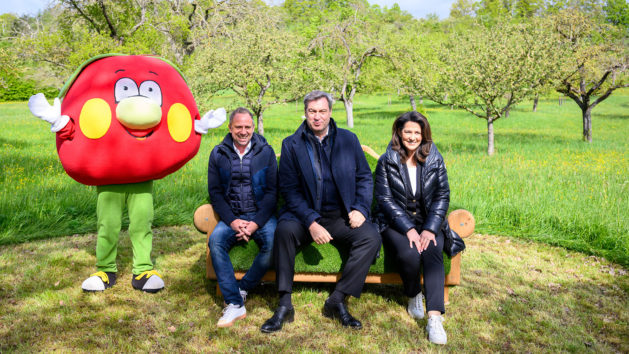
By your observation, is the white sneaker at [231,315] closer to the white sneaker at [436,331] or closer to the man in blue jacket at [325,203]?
the man in blue jacket at [325,203]

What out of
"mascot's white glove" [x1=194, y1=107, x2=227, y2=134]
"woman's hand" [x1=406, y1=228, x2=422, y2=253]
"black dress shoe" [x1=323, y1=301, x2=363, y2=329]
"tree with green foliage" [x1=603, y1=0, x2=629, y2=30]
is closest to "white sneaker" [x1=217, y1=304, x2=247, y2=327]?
"black dress shoe" [x1=323, y1=301, x2=363, y2=329]

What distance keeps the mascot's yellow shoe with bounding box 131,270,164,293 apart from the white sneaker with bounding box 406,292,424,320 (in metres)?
2.02

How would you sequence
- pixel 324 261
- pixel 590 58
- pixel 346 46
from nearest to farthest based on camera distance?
1. pixel 324 261
2. pixel 590 58
3. pixel 346 46

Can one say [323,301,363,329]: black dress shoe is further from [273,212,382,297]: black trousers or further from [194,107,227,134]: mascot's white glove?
[194,107,227,134]: mascot's white glove

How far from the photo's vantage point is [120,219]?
377 centimetres

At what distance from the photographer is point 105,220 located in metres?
3.68

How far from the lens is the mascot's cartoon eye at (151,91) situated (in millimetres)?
3473

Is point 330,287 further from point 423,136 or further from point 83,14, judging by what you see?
point 83,14

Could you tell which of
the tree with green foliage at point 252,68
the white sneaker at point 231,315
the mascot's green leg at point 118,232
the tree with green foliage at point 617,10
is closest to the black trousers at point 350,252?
the white sneaker at point 231,315

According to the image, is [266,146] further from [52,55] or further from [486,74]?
[52,55]

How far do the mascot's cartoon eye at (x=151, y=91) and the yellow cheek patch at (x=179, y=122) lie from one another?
0.13m

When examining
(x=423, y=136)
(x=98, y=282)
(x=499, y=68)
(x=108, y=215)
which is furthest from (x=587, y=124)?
(x=98, y=282)

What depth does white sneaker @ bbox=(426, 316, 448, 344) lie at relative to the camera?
2.95 meters

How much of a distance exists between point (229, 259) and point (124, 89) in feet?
5.00
